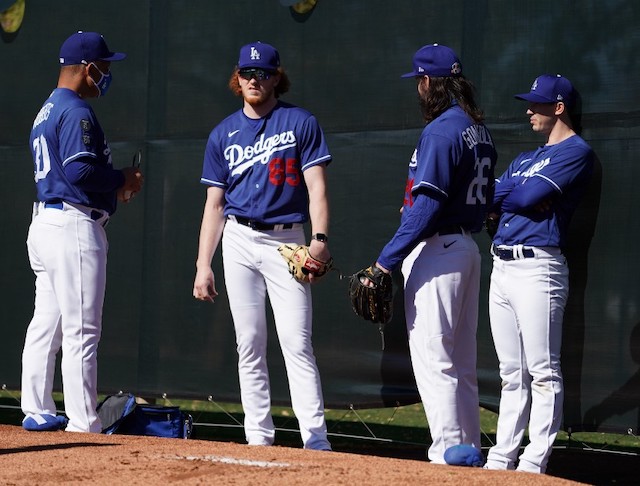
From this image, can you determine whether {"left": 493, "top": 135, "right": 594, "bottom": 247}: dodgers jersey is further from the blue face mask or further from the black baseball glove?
the blue face mask

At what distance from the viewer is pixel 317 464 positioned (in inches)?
182

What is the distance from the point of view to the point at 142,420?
6293 millimetres

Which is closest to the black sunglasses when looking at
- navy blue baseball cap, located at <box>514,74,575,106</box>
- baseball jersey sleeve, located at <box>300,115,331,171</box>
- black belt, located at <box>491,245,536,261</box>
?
baseball jersey sleeve, located at <box>300,115,331,171</box>

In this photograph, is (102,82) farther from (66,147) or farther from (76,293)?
(76,293)

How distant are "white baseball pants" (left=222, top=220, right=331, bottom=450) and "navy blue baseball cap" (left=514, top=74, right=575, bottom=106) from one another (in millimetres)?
1379

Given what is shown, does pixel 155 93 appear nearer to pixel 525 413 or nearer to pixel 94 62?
pixel 94 62

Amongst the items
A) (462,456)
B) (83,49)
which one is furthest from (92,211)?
(462,456)

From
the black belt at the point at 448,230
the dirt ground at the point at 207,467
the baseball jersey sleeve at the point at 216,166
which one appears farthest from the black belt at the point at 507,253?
A: the baseball jersey sleeve at the point at 216,166

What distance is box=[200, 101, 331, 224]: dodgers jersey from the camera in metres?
5.66

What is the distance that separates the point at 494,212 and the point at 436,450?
55.1 inches

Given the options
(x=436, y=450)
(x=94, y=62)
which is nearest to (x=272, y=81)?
(x=94, y=62)

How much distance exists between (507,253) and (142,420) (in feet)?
7.47

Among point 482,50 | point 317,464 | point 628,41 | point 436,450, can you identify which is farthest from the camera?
point 482,50

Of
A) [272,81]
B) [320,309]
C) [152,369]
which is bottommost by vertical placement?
[152,369]
